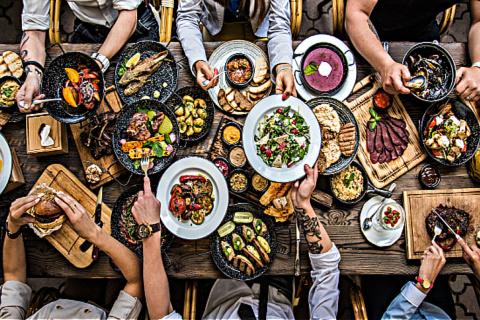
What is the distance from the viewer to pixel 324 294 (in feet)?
6.40

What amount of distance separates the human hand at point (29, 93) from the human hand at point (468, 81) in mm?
1849

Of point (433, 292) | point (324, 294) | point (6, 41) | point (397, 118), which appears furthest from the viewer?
point (6, 41)

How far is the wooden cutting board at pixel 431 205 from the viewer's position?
1997 millimetres

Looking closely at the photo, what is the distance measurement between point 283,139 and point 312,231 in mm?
408

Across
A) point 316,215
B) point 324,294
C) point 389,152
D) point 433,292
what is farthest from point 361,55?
point 433,292

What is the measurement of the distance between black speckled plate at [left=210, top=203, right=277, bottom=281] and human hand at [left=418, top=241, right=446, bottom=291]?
64 cm

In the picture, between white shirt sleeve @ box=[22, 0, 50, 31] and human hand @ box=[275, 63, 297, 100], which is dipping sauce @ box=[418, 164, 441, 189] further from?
white shirt sleeve @ box=[22, 0, 50, 31]

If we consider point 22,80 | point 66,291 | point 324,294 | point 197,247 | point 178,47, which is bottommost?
point 66,291

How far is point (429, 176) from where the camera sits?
204 centimetres

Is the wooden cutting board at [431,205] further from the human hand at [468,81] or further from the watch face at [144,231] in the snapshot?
the watch face at [144,231]

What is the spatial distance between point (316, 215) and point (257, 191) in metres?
0.28

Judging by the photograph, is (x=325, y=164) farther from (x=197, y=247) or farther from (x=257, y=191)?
(x=197, y=247)

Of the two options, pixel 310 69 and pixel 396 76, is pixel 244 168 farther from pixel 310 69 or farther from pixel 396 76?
pixel 396 76

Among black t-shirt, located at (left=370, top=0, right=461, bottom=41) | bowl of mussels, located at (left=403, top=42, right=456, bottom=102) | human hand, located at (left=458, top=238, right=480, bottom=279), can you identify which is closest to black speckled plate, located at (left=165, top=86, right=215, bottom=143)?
bowl of mussels, located at (left=403, top=42, right=456, bottom=102)
